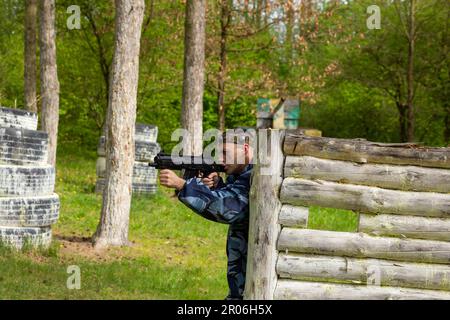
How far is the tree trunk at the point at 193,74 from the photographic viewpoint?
53.4 ft

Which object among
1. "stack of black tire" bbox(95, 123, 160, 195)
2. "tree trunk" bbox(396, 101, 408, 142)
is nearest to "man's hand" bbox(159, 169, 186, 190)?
"stack of black tire" bbox(95, 123, 160, 195)

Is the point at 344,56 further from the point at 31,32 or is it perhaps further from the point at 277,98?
the point at 31,32

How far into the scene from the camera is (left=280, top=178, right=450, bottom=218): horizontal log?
5.54 metres

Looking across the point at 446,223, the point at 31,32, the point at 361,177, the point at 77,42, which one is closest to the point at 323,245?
the point at 361,177

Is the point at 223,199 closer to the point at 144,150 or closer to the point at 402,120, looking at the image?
the point at 144,150

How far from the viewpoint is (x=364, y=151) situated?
5566 mm

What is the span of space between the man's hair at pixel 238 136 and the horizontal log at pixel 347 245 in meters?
0.77

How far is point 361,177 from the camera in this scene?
18.4ft

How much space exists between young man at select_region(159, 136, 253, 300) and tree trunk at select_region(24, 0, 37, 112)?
16.1 meters

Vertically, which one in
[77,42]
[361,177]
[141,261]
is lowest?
[141,261]

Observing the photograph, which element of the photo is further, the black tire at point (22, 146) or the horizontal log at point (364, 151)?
the black tire at point (22, 146)

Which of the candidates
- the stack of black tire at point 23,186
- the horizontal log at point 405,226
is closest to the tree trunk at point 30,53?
the stack of black tire at point 23,186

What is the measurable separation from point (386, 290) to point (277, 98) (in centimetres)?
1835

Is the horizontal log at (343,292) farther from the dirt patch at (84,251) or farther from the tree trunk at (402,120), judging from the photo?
the tree trunk at (402,120)
